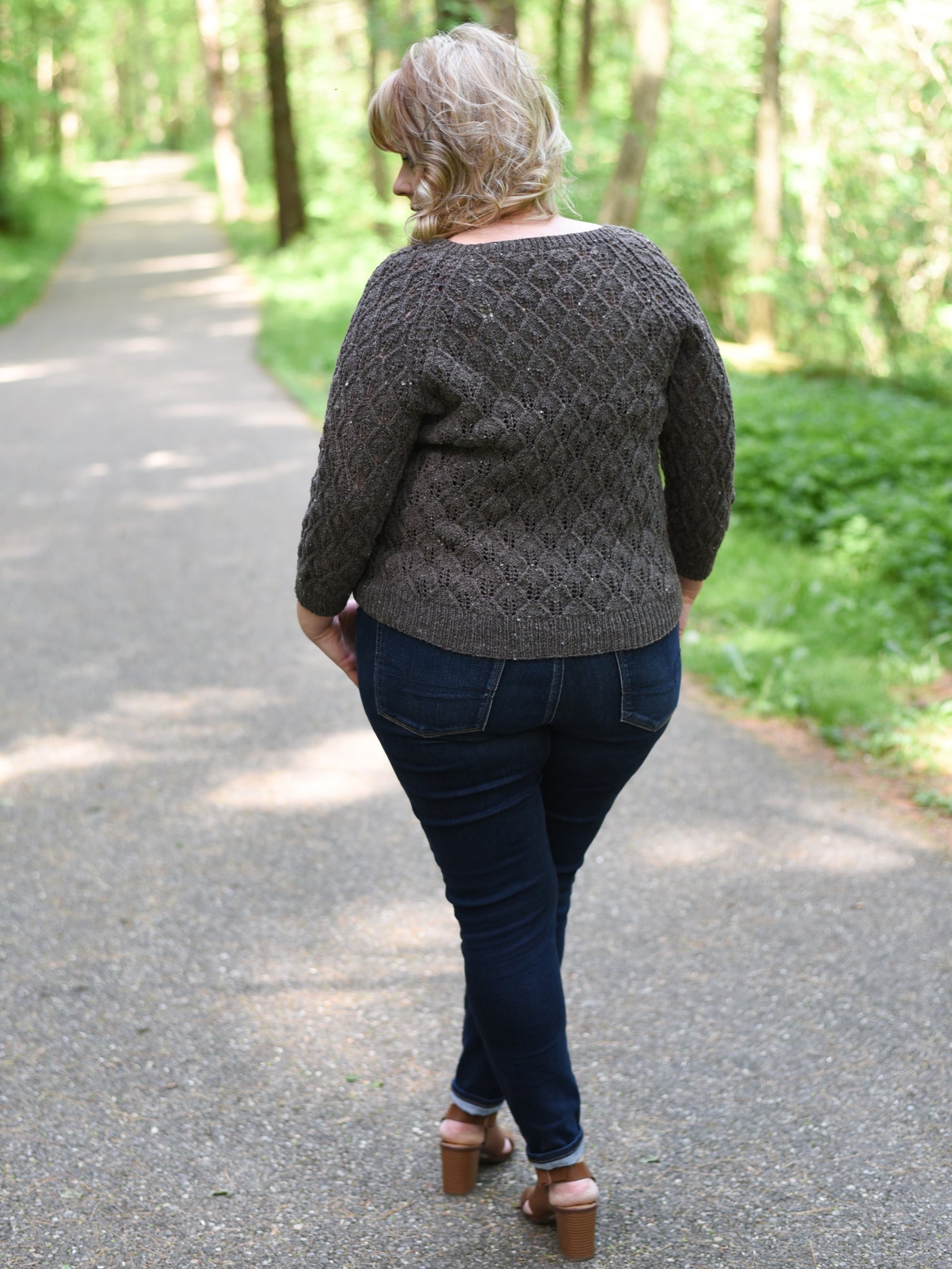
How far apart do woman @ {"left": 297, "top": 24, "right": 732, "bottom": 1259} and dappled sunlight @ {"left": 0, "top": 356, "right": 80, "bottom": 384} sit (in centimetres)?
1173

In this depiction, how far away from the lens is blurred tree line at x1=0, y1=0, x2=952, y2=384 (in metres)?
12.6

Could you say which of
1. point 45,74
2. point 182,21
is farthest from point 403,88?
point 45,74

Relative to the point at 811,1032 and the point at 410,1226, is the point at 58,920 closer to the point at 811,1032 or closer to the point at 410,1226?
the point at 410,1226

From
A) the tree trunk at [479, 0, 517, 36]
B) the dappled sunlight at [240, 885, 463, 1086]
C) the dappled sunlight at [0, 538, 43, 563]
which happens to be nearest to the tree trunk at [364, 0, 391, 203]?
the tree trunk at [479, 0, 517, 36]

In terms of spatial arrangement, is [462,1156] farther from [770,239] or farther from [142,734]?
[770,239]

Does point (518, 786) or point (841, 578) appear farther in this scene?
point (841, 578)

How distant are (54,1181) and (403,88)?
211 cm

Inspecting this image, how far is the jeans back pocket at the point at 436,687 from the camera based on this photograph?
1.92m

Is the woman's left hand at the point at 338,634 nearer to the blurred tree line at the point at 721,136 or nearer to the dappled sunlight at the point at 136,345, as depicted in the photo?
the blurred tree line at the point at 721,136

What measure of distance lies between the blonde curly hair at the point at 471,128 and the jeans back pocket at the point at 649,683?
0.70m

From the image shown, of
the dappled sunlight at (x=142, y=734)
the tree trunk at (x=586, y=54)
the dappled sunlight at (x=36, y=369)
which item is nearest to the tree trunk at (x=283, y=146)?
the tree trunk at (x=586, y=54)

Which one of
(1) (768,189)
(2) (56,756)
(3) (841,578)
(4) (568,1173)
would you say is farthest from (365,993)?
(1) (768,189)

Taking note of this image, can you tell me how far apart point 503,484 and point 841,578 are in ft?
16.5

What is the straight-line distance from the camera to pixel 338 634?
2199 millimetres
